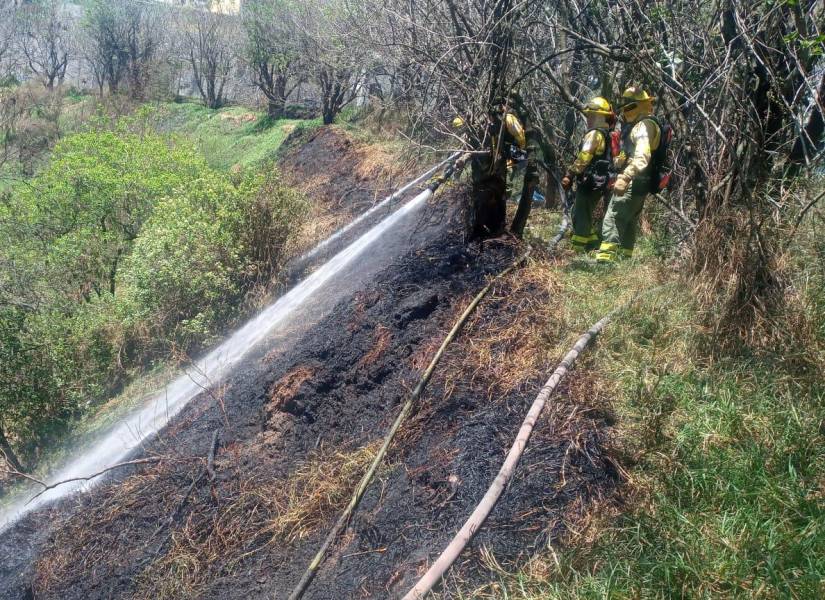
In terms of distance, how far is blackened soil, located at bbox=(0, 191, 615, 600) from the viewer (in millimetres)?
3512

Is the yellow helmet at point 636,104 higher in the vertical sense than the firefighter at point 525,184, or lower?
higher

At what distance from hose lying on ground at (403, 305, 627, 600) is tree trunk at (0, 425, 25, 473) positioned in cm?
655

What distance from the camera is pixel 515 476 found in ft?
11.7

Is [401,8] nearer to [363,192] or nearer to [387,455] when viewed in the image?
[387,455]

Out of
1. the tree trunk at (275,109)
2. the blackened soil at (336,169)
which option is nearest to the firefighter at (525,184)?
the blackened soil at (336,169)

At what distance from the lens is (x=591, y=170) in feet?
21.6

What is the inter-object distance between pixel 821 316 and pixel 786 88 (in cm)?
165

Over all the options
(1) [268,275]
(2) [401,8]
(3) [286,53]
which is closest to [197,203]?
(1) [268,275]

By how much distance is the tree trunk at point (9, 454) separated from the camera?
7844 mm

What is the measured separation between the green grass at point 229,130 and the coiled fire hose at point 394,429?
14723mm

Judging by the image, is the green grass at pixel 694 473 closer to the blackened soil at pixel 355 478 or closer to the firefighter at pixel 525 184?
the blackened soil at pixel 355 478

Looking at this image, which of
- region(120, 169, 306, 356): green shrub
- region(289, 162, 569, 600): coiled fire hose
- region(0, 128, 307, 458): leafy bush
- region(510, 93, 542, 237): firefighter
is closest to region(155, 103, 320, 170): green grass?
region(0, 128, 307, 458): leafy bush

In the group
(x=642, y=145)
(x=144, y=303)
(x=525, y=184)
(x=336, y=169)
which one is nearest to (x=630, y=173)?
(x=642, y=145)

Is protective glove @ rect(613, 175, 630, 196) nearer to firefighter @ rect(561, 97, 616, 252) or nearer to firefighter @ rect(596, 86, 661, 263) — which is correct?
firefighter @ rect(596, 86, 661, 263)
